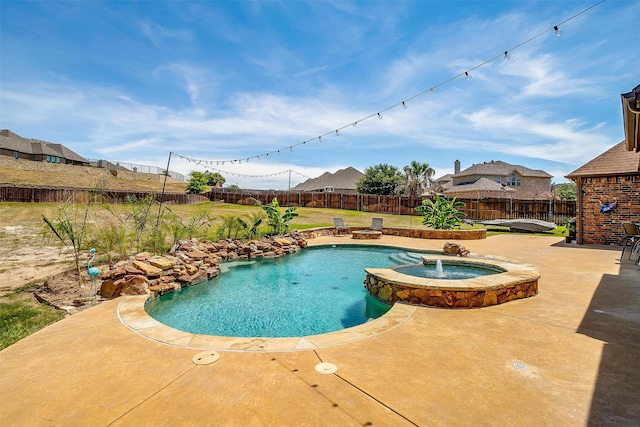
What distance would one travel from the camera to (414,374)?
2.65m

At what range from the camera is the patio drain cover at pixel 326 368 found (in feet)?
8.82

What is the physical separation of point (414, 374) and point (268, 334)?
243cm

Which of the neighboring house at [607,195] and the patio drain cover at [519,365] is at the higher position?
the neighboring house at [607,195]

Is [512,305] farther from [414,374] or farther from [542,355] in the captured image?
[414,374]

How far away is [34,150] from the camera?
134 ft

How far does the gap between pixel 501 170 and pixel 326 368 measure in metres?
40.0

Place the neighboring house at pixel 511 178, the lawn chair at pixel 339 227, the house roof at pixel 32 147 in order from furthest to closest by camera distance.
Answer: the house roof at pixel 32 147 < the neighboring house at pixel 511 178 < the lawn chair at pixel 339 227

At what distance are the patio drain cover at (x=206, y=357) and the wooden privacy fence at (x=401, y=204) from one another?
465 inches

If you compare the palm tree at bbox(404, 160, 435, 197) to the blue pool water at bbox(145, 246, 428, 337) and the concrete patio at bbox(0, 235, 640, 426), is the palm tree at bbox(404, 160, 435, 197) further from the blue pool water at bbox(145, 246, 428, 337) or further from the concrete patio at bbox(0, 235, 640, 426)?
the concrete patio at bbox(0, 235, 640, 426)

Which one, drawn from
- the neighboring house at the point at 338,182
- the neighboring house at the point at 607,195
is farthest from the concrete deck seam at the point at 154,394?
the neighboring house at the point at 338,182

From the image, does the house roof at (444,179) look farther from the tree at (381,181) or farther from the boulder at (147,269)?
the boulder at (147,269)

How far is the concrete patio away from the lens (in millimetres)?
2098

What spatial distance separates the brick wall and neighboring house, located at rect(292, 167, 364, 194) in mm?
31320

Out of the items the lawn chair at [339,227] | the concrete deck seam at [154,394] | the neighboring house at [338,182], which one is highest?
the neighboring house at [338,182]
